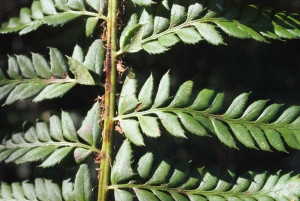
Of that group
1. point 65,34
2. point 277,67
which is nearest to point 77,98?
point 65,34

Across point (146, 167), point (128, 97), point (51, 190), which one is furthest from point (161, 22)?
point (51, 190)

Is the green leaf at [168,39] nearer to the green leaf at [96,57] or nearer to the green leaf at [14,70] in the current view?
the green leaf at [96,57]

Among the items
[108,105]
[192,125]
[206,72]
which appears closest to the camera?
[192,125]

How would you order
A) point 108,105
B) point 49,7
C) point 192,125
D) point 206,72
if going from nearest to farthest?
point 192,125
point 108,105
point 49,7
point 206,72

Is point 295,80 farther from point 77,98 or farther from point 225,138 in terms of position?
point 77,98

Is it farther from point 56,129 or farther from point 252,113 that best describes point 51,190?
point 252,113

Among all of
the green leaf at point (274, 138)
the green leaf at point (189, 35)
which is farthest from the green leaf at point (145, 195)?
the green leaf at point (189, 35)
